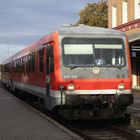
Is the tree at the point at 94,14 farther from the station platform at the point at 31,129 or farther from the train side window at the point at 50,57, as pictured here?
the train side window at the point at 50,57

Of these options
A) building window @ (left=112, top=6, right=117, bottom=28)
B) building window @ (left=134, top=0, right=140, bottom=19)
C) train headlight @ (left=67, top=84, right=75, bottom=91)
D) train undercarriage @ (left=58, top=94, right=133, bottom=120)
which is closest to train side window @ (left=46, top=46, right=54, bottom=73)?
train headlight @ (left=67, top=84, right=75, bottom=91)

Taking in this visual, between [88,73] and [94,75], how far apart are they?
193 millimetres

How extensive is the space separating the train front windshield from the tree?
5140 cm

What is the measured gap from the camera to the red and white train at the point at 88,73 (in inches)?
555

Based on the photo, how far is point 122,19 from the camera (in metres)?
41.9

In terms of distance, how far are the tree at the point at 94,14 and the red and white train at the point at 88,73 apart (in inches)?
2019

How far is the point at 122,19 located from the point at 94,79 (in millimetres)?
28285

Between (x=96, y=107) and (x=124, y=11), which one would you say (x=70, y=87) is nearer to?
(x=96, y=107)

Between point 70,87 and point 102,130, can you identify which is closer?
point 70,87

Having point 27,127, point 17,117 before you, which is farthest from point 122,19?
point 27,127

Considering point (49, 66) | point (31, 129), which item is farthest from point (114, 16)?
point (31, 129)

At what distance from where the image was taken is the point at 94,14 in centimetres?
6681

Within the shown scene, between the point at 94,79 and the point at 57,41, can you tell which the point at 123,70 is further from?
the point at 57,41

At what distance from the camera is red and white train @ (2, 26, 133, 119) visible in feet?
46.3
